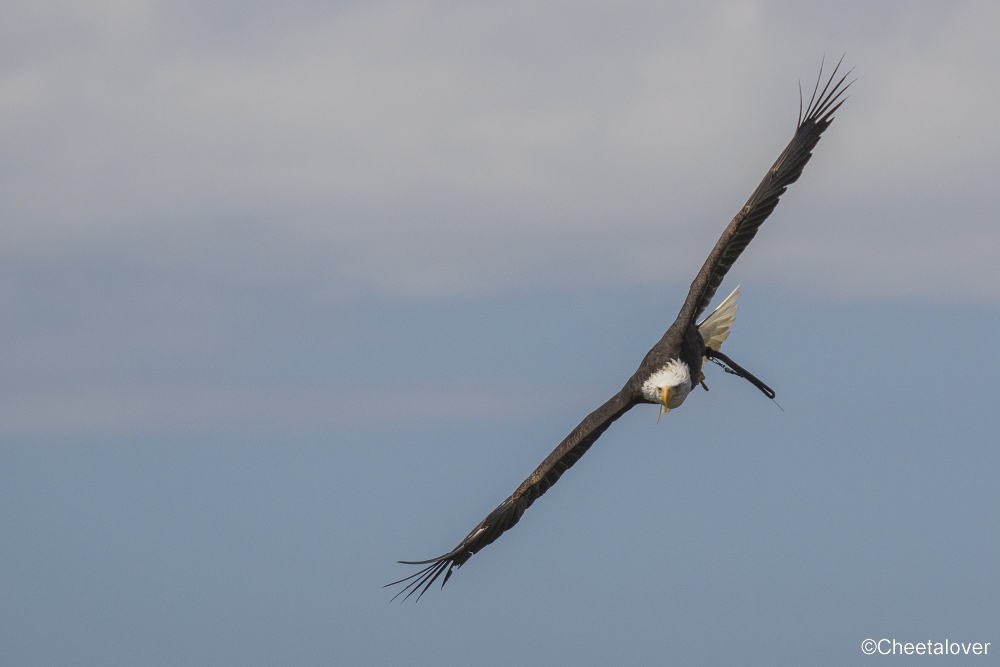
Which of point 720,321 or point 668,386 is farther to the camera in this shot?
point 720,321

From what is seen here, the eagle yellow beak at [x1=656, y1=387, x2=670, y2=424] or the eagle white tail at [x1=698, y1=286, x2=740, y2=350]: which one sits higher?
the eagle white tail at [x1=698, y1=286, x2=740, y2=350]

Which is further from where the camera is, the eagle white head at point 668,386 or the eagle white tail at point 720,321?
the eagle white tail at point 720,321

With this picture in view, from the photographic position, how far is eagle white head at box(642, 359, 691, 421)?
15883 mm

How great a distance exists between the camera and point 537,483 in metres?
17.3

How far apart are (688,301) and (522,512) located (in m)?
3.46

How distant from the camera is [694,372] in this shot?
16656 mm

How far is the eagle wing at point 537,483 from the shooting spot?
54.5 ft

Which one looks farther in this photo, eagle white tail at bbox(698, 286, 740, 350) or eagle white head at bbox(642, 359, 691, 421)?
eagle white tail at bbox(698, 286, 740, 350)

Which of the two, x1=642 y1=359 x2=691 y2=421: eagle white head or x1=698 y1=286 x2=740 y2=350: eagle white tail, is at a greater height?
x1=698 y1=286 x2=740 y2=350: eagle white tail

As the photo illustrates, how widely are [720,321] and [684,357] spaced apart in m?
1.15

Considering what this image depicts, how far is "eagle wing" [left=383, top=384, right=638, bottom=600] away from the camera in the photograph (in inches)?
655

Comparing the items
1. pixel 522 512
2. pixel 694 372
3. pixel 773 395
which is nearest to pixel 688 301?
pixel 694 372

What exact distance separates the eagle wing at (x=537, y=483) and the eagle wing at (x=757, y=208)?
1359 millimetres

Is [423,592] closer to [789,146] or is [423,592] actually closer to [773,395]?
[773,395]
